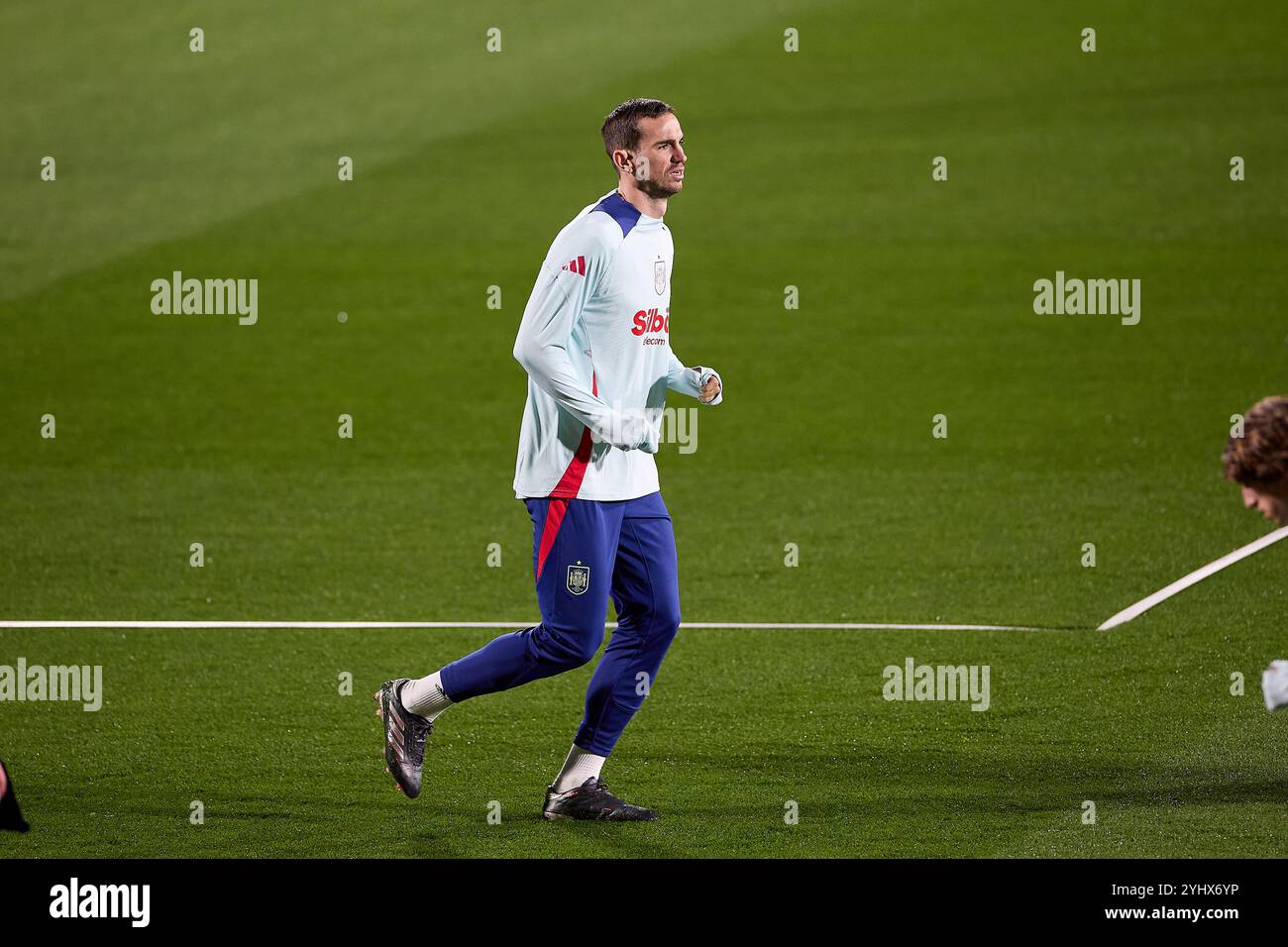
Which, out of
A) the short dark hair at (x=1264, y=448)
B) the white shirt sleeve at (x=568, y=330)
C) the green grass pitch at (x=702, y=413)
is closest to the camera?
the short dark hair at (x=1264, y=448)

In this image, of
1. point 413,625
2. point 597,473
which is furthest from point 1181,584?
point 597,473

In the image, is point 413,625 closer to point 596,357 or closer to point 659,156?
point 596,357

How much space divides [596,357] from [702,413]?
8214 mm

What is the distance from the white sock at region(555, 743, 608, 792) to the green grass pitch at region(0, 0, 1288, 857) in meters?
0.21

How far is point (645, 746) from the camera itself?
7219 millimetres

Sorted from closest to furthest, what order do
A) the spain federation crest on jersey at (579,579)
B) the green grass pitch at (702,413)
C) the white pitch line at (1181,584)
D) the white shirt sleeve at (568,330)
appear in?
the white shirt sleeve at (568,330), the spain federation crest on jersey at (579,579), the green grass pitch at (702,413), the white pitch line at (1181,584)

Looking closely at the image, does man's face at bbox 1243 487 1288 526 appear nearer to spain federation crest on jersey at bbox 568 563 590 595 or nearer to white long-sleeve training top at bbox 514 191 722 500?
white long-sleeve training top at bbox 514 191 722 500

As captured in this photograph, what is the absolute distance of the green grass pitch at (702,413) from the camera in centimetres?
680

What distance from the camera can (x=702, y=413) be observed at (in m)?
14.3

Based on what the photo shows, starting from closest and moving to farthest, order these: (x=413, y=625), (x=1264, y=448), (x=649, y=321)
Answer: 1. (x=1264, y=448)
2. (x=649, y=321)
3. (x=413, y=625)

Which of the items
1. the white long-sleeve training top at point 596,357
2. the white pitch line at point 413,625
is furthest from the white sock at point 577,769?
the white pitch line at point 413,625

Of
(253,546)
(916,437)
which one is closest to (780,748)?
(253,546)

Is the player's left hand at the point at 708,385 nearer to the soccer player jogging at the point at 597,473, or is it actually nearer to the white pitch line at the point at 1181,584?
the soccer player jogging at the point at 597,473

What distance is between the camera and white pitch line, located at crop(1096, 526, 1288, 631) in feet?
29.5
